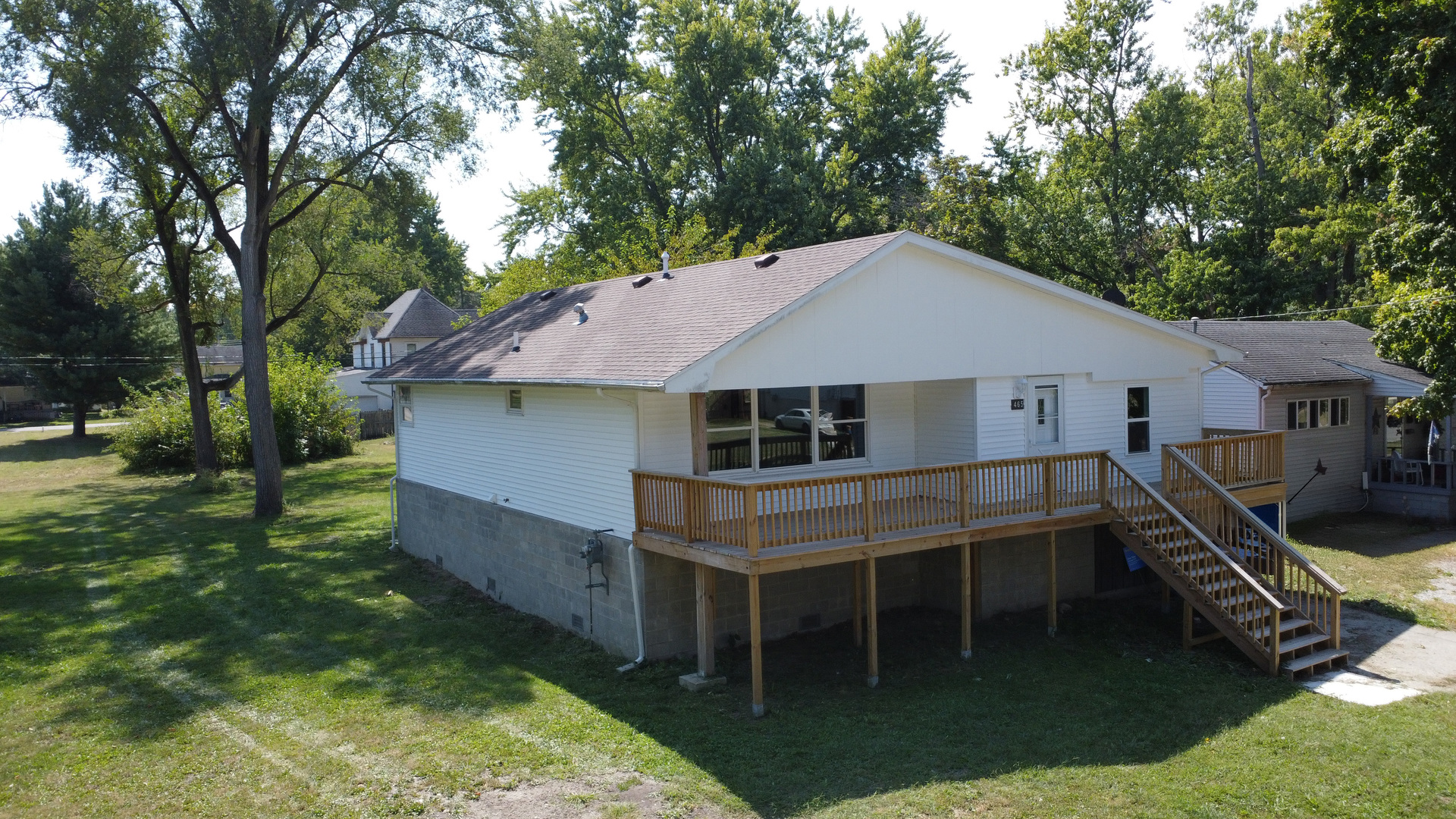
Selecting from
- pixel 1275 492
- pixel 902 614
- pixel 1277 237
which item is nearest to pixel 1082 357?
Answer: pixel 1275 492

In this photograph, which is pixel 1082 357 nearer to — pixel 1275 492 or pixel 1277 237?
pixel 1275 492

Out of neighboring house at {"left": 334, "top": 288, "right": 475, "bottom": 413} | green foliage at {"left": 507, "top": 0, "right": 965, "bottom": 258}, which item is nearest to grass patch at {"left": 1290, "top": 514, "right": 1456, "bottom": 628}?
green foliage at {"left": 507, "top": 0, "right": 965, "bottom": 258}

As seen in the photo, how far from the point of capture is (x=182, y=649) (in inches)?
537

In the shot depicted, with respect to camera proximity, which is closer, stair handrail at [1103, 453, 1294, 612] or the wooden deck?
the wooden deck

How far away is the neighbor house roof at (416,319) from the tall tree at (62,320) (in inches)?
505

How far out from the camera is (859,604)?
1401cm

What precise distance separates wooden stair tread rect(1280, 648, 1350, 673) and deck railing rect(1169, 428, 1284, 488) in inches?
122

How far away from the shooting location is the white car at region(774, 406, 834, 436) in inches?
555

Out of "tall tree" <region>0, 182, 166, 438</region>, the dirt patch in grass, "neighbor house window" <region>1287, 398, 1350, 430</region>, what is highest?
"tall tree" <region>0, 182, 166, 438</region>

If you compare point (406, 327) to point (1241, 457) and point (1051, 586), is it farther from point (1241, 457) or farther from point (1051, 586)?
point (1241, 457)

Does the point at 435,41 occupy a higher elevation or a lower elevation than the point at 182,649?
higher

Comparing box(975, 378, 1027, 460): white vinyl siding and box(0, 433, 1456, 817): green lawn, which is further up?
box(975, 378, 1027, 460): white vinyl siding

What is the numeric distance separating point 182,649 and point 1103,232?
1503 inches

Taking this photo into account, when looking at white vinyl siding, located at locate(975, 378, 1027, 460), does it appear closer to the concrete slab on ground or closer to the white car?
the white car
